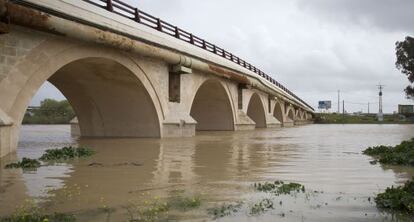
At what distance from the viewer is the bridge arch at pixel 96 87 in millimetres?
12784

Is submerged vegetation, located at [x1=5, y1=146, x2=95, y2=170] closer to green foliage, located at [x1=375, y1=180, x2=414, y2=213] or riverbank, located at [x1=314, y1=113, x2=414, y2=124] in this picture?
green foliage, located at [x1=375, y1=180, x2=414, y2=213]

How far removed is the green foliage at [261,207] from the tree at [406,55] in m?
58.3

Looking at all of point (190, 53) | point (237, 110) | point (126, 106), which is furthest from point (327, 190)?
point (237, 110)

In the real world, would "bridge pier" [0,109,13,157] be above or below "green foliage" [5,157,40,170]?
above

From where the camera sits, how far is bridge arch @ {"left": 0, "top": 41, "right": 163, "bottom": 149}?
12784mm

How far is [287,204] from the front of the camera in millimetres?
5402

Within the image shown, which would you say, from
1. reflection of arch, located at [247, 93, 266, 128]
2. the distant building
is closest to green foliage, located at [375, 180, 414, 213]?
reflection of arch, located at [247, 93, 266, 128]

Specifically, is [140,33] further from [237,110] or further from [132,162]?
[237,110]

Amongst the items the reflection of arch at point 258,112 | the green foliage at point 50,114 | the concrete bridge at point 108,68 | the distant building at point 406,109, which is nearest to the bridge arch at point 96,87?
the concrete bridge at point 108,68

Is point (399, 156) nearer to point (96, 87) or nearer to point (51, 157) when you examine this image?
point (51, 157)

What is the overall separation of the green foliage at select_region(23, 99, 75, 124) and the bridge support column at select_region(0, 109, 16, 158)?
52.2m

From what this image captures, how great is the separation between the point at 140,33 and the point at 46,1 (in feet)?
17.6

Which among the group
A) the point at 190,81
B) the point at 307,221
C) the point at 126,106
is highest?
the point at 190,81

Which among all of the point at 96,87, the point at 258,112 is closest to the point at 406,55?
the point at 258,112
